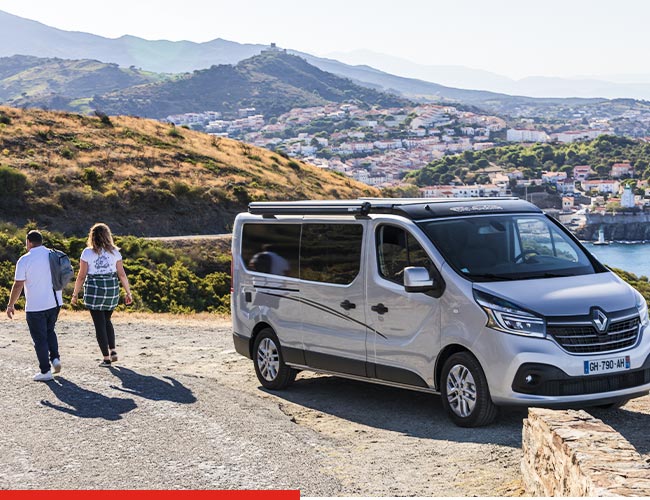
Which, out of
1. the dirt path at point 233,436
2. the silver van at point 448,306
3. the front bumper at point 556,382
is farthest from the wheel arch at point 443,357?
the front bumper at point 556,382

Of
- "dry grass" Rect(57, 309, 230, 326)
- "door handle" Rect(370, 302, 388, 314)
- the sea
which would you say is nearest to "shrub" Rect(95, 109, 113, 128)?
the sea

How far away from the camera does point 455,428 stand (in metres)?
8.45

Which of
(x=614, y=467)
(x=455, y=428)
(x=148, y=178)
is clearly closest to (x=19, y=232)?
(x=148, y=178)

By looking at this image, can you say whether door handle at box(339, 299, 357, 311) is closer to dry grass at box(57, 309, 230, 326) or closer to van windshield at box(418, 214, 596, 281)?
van windshield at box(418, 214, 596, 281)

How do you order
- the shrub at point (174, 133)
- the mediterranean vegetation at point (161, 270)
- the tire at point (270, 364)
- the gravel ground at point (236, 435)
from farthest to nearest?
1. the shrub at point (174, 133)
2. the mediterranean vegetation at point (161, 270)
3. the tire at point (270, 364)
4. the gravel ground at point (236, 435)

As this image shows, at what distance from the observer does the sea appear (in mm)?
78250

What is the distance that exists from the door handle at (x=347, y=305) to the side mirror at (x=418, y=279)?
3.37 feet

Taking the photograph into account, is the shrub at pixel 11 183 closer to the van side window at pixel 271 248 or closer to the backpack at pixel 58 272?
the backpack at pixel 58 272

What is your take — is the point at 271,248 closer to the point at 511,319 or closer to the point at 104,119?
the point at 511,319

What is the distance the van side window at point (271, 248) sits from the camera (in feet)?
34.8

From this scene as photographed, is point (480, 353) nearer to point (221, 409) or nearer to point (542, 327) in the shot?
point (542, 327)

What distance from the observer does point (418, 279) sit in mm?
8664

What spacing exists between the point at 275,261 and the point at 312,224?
767mm

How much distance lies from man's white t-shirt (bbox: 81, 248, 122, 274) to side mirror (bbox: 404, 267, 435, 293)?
4.33 meters
